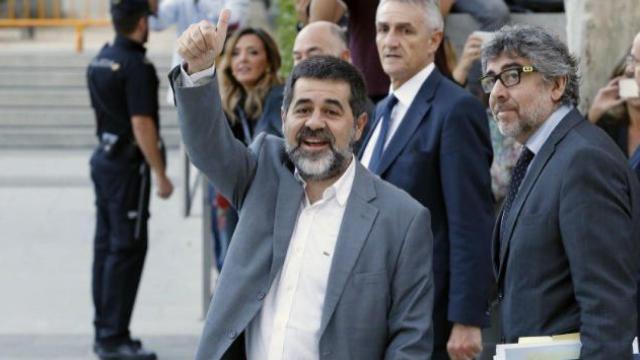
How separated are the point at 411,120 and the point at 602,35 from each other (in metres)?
1.89

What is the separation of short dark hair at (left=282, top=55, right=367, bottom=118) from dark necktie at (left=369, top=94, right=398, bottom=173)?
93 centimetres

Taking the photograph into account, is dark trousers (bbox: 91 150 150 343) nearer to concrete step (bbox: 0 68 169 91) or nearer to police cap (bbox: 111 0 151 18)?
police cap (bbox: 111 0 151 18)

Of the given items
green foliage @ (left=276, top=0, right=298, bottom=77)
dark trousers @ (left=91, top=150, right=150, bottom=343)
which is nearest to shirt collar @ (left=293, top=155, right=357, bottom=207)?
dark trousers @ (left=91, top=150, right=150, bottom=343)

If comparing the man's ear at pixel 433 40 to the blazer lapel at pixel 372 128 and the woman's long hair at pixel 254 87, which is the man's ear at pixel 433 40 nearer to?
the blazer lapel at pixel 372 128

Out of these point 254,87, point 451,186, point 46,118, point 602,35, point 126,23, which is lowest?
point 46,118

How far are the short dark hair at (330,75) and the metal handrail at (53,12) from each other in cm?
1577

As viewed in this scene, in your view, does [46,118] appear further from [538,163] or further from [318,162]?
[538,163]

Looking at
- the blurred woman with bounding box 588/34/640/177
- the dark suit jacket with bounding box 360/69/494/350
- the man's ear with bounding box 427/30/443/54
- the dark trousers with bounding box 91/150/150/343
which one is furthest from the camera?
the dark trousers with bounding box 91/150/150/343

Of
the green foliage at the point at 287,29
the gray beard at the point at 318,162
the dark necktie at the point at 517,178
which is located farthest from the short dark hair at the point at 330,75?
the green foliage at the point at 287,29

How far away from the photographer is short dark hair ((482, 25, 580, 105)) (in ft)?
13.1

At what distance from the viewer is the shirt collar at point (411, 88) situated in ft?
17.4

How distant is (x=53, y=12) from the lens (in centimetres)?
2131

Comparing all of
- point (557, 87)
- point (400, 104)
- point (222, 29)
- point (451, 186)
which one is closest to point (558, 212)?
point (557, 87)

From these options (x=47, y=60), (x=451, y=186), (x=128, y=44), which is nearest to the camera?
(x=451, y=186)
